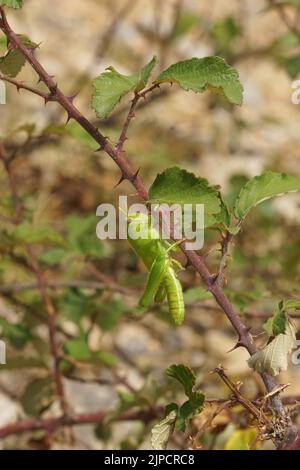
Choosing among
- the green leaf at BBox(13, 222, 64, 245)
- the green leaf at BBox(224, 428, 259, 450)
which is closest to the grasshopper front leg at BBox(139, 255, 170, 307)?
the green leaf at BBox(224, 428, 259, 450)

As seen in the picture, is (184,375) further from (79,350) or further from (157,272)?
(79,350)

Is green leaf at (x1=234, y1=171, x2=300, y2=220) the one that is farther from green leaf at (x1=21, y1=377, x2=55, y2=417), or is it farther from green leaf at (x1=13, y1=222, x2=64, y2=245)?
green leaf at (x1=21, y1=377, x2=55, y2=417)

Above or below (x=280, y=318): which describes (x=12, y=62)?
above

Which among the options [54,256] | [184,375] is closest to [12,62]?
[184,375]

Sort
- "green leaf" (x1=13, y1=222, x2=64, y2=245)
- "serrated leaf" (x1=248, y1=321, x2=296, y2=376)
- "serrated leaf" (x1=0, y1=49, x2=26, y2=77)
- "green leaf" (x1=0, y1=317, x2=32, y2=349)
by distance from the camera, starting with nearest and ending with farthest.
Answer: "serrated leaf" (x1=248, y1=321, x2=296, y2=376) → "serrated leaf" (x1=0, y1=49, x2=26, y2=77) → "green leaf" (x1=13, y1=222, x2=64, y2=245) → "green leaf" (x1=0, y1=317, x2=32, y2=349)

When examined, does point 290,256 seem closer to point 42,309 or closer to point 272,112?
point 42,309

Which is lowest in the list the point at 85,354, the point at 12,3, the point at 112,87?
the point at 85,354

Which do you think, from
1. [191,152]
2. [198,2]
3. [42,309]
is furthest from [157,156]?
[198,2]
